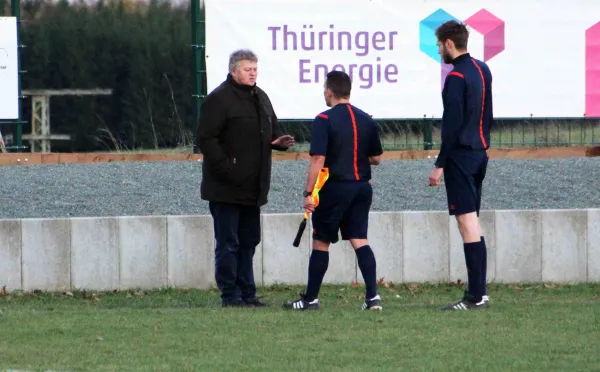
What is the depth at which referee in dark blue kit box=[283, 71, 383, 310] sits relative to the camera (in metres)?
9.21

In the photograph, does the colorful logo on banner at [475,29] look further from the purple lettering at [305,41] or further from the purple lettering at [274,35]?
the purple lettering at [274,35]

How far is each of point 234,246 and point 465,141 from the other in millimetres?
1881

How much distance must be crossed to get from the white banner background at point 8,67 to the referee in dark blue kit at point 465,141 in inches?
323

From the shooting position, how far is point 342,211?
9.30 m

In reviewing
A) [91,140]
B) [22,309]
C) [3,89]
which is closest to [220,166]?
[22,309]

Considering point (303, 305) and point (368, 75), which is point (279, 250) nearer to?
point (303, 305)

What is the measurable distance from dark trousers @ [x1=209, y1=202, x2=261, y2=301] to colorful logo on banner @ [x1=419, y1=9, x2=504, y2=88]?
7.28 meters

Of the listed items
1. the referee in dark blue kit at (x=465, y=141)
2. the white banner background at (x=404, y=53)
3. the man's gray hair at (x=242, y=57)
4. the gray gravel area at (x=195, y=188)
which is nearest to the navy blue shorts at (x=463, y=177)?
the referee in dark blue kit at (x=465, y=141)

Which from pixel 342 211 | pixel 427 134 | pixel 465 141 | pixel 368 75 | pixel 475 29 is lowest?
pixel 342 211

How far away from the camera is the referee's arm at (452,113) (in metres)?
9.18

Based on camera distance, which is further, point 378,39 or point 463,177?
point 378,39

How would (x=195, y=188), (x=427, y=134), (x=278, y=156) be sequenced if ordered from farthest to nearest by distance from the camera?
(x=427, y=134)
(x=278, y=156)
(x=195, y=188)

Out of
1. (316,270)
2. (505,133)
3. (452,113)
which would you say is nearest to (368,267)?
(316,270)

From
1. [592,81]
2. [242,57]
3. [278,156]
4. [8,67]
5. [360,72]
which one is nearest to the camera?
[242,57]
